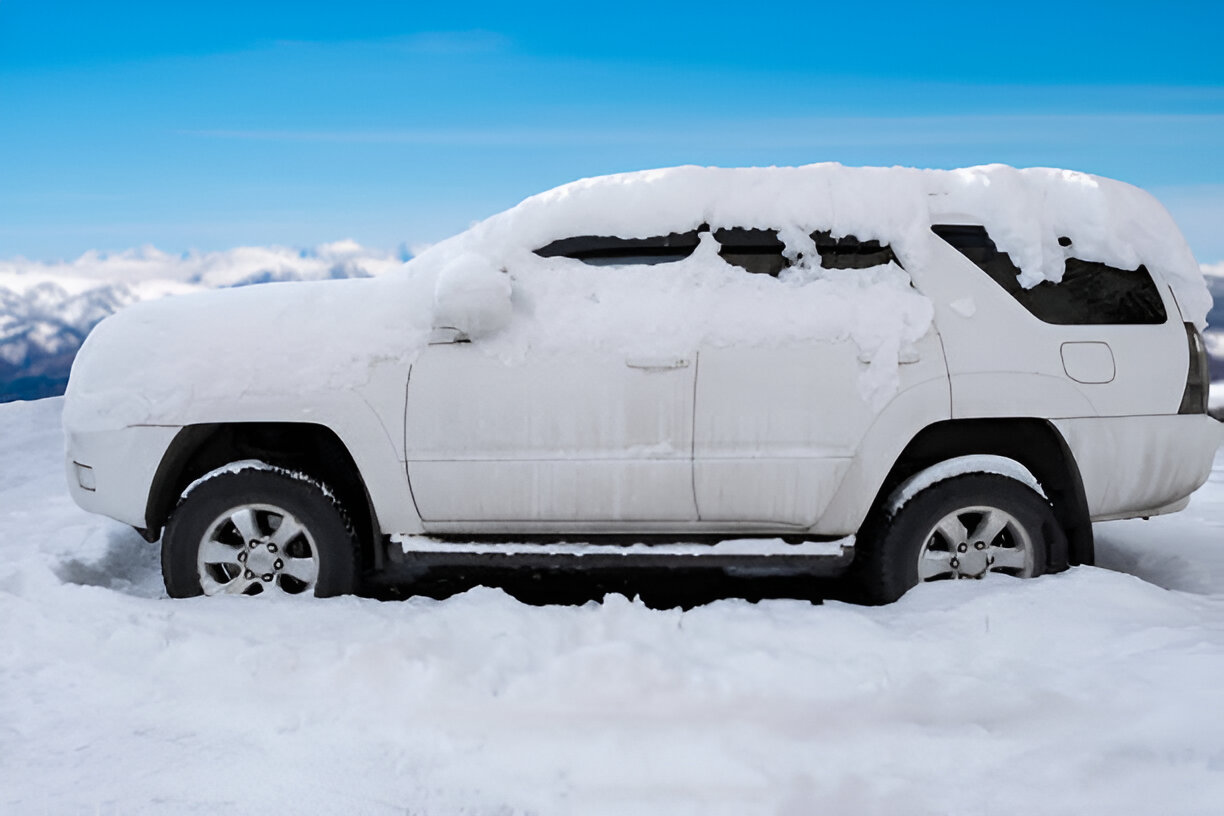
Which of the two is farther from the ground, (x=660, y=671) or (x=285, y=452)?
(x=285, y=452)

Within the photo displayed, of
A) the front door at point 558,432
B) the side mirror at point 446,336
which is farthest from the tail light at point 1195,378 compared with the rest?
the side mirror at point 446,336

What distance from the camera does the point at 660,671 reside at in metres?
3.00

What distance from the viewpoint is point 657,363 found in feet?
11.9

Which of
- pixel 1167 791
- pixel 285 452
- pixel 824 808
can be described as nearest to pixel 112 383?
pixel 285 452

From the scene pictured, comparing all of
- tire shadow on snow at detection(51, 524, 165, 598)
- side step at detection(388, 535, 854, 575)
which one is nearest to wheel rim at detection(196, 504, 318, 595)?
side step at detection(388, 535, 854, 575)

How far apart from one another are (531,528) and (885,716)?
1596mm

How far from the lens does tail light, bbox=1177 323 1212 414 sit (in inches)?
149

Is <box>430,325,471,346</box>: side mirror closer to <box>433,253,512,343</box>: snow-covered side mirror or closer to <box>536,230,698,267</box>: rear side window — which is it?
<box>433,253,512,343</box>: snow-covered side mirror

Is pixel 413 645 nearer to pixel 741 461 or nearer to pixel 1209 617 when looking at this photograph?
pixel 741 461

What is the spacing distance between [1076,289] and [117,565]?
4.88 m

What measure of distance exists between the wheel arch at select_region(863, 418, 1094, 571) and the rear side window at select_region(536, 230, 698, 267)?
129 cm

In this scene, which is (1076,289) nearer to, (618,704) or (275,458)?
(618,704)

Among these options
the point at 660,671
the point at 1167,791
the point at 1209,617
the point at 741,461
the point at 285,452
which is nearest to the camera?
the point at 1167,791

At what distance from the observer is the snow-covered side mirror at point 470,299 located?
357 centimetres
